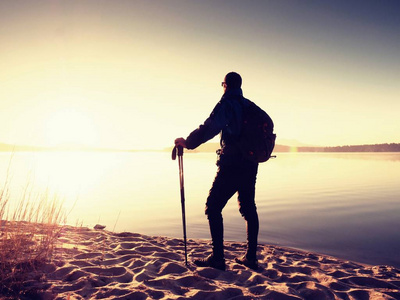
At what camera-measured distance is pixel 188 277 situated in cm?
409

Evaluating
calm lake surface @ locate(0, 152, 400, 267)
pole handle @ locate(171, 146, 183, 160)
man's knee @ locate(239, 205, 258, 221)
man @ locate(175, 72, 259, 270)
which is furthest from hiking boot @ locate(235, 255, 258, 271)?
calm lake surface @ locate(0, 152, 400, 267)

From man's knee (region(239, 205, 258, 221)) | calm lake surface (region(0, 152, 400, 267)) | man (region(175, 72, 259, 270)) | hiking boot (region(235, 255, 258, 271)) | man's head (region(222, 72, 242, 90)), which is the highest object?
man's head (region(222, 72, 242, 90))

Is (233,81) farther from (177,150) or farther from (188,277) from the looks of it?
(188,277)

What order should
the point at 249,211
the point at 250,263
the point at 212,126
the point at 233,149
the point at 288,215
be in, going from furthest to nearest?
the point at 288,215, the point at 250,263, the point at 249,211, the point at 233,149, the point at 212,126

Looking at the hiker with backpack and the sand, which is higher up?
the hiker with backpack

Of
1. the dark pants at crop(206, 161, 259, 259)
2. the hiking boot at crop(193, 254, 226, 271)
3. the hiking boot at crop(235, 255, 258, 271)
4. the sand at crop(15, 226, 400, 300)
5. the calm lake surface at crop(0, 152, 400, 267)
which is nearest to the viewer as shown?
the sand at crop(15, 226, 400, 300)

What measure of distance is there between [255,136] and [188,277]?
2252mm

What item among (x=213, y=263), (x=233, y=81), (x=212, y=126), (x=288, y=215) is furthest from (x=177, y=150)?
(x=288, y=215)

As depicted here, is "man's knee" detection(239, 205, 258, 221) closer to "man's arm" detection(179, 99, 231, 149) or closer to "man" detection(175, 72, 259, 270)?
"man" detection(175, 72, 259, 270)

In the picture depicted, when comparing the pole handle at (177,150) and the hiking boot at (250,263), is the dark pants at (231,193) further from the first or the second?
the pole handle at (177,150)

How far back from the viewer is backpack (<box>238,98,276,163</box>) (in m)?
4.14

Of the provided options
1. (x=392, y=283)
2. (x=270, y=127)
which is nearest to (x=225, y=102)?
(x=270, y=127)

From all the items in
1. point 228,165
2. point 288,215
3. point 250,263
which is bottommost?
point 288,215

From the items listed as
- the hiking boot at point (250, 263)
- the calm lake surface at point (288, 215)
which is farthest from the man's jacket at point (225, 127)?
the calm lake surface at point (288, 215)
